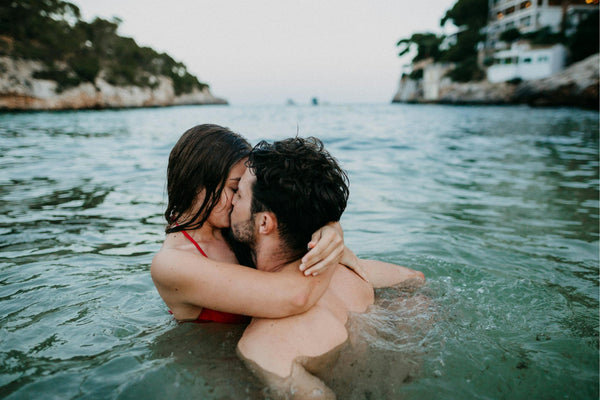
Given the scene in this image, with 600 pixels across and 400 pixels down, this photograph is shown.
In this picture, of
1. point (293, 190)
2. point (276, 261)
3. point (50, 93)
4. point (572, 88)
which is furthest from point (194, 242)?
point (50, 93)

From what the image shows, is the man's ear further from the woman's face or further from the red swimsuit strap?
the red swimsuit strap

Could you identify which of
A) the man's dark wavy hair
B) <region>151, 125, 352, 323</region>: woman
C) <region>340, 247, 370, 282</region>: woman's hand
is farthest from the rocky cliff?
<region>151, 125, 352, 323</region>: woman

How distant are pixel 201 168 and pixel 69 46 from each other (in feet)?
212

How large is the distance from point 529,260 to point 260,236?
3.37 m

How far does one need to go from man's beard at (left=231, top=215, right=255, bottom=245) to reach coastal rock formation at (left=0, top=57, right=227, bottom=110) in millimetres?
48776

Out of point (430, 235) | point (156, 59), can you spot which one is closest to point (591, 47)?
point (430, 235)

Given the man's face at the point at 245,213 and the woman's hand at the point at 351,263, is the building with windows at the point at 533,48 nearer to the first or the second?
the woman's hand at the point at 351,263

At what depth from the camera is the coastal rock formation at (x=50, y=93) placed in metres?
41.0

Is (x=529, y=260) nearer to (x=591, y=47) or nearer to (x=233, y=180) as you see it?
(x=233, y=180)

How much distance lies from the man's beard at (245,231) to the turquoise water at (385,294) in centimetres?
71

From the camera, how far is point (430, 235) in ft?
17.1

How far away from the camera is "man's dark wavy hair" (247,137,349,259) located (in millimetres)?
2219

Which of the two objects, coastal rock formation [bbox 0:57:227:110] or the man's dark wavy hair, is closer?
the man's dark wavy hair

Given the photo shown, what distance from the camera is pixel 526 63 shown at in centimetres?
5541
